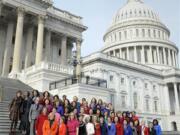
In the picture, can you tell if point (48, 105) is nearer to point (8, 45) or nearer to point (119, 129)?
point (119, 129)

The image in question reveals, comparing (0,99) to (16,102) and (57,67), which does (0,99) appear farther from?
(57,67)

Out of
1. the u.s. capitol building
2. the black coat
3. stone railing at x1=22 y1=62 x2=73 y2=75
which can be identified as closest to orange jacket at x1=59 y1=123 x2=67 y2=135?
the black coat

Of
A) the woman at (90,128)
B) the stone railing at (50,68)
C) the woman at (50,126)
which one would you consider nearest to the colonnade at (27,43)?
the stone railing at (50,68)

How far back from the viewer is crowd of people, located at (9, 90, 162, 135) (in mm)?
8856

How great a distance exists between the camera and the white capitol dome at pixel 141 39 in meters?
72.2

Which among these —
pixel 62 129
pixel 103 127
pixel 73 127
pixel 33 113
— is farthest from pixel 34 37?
pixel 62 129

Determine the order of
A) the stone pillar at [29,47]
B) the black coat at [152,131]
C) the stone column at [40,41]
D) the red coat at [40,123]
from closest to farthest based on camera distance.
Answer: the red coat at [40,123] → the black coat at [152,131] → the stone column at [40,41] → the stone pillar at [29,47]

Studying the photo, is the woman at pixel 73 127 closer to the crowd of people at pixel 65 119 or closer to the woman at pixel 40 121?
the crowd of people at pixel 65 119

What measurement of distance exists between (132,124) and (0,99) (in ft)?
25.6

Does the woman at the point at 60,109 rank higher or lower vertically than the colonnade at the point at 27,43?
lower

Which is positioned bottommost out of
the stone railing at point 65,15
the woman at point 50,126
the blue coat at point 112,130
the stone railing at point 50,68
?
the blue coat at point 112,130

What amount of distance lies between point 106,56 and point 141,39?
2973cm

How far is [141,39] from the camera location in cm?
7425

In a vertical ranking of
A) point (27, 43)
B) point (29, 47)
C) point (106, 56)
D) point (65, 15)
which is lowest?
point (29, 47)
